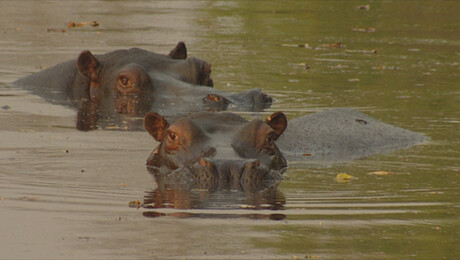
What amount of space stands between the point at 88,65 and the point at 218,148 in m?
6.68

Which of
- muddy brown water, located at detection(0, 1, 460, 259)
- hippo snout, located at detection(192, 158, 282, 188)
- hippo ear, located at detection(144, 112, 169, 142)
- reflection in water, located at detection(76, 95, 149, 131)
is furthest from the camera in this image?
reflection in water, located at detection(76, 95, 149, 131)

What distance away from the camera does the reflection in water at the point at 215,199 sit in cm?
777

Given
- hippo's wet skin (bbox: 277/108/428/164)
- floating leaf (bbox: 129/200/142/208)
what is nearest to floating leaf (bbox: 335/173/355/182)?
hippo's wet skin (bbox: 277/108/428/164)

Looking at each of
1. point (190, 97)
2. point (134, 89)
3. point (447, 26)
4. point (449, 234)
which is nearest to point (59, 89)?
point (134, 89)

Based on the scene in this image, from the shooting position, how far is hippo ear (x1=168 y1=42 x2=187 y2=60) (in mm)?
15547

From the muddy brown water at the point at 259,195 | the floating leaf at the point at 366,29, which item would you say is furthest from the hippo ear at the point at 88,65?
the floating leaf at the point at 366,29

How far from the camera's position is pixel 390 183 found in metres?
9.19

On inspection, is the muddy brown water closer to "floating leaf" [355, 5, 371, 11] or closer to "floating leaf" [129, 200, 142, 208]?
"floating leaf" [129, 200, 142, 208]

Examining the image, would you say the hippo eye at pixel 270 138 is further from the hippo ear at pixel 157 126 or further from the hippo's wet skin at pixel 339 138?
the hippo's wet skin at pixel 339 138

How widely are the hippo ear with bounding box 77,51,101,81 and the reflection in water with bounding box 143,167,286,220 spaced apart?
6.34m

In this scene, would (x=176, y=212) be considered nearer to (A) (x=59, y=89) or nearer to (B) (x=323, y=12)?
(A) (x=59, y=89)

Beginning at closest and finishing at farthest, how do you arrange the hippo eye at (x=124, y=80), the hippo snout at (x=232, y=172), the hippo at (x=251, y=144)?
1. the hippo snout at (x=232, y=172)
2. the hippo at (x=251, y=144)
3. the hippo eye at (x=124, y=80)

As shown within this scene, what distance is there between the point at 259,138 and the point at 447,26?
16.8 meters

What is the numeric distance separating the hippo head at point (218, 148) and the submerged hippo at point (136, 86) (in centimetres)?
407
